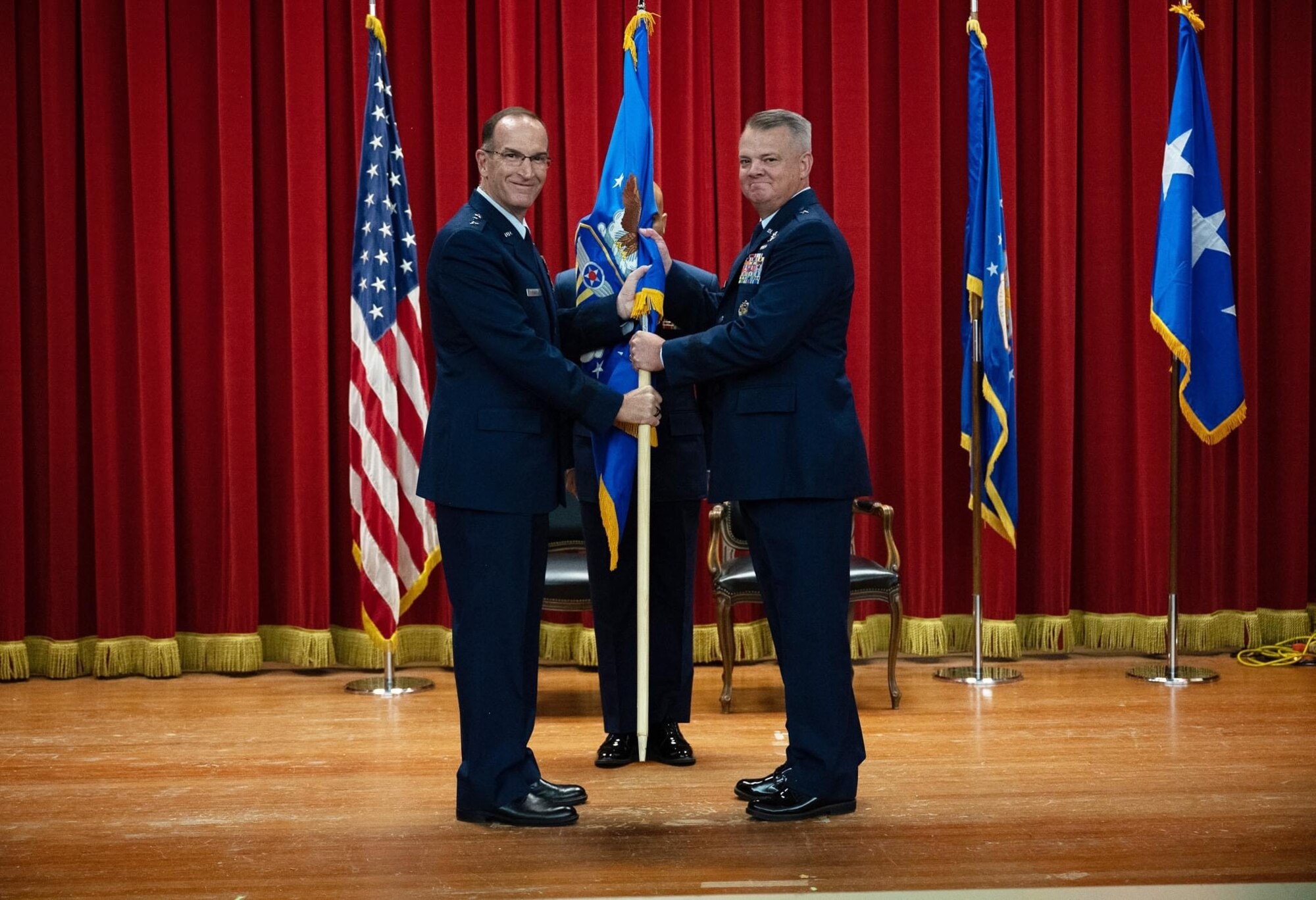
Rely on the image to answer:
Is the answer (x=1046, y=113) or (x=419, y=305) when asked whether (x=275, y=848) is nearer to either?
(x=419, y=305)

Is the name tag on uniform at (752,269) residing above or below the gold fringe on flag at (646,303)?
above

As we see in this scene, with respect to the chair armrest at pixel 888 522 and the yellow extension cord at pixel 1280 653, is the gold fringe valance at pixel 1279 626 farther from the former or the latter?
the chair armrest at pixel 888 522

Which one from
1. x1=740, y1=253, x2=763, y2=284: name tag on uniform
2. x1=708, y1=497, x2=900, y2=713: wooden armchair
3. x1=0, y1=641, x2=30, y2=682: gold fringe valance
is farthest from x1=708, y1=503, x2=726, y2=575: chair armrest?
x1=0, y1=641, x2=30, y2=682: gold fringe valance

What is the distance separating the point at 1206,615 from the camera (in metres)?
5.59

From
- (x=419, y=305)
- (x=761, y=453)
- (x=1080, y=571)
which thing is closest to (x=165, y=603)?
(x=419, y=305)

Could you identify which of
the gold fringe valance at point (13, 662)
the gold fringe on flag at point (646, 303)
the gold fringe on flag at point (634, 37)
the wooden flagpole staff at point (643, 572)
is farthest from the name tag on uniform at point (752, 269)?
the gold fringe valance at point (13, 662)

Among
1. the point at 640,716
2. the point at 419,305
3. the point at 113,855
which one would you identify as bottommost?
the point at 113,855

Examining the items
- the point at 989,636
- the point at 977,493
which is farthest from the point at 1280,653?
the point at 977,493

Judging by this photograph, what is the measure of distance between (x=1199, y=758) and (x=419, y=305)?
324cm

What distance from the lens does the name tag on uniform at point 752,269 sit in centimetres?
332

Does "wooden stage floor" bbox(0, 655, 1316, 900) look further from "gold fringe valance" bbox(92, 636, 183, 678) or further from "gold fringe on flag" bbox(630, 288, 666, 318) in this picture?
"gold fringe on flag" bbox(630, 288, 666, 318)

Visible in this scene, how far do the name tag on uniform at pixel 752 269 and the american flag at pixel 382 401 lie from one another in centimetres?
201

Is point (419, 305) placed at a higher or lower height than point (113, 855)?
higher

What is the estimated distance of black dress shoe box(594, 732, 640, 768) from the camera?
12.7 feet
